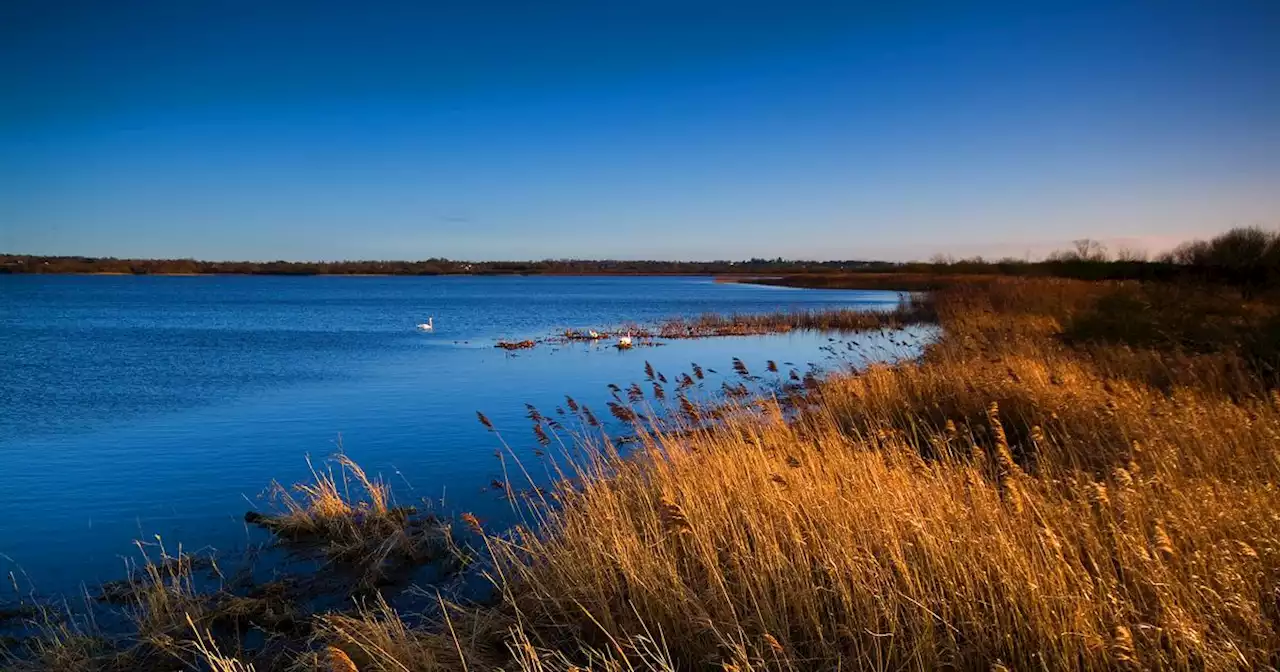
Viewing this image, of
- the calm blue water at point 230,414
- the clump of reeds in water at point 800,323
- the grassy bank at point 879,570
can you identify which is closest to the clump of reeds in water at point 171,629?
the grassy bank at point 879,570

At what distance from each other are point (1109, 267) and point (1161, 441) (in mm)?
45380

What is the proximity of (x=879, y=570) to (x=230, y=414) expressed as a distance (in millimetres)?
17382

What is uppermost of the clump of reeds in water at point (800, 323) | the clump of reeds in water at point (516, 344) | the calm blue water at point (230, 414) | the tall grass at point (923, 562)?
the tall grass at point (923, 562)

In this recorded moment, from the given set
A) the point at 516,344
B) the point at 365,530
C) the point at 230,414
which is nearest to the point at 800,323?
the point at 516,344

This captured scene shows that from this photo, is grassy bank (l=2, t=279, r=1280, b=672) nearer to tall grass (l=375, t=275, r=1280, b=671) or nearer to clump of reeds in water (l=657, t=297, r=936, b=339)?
tall grass (l=375, t=275, r=1280, b=671)

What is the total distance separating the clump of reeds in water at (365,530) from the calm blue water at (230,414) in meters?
0.66

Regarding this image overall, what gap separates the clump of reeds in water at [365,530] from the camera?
8211 millimetres

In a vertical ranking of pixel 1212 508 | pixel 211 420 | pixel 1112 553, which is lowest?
pixel 211 420

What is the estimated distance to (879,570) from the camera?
4465mm

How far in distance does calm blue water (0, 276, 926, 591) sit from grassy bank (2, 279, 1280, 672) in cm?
252

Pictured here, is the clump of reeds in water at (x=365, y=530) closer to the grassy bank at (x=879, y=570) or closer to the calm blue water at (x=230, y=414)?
the grassy bank at (x=879, y=570)

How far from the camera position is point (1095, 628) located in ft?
12.8

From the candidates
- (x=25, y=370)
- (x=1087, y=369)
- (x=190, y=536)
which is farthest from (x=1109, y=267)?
(x=25, y=370)

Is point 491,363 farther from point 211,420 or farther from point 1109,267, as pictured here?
point 1109,267
